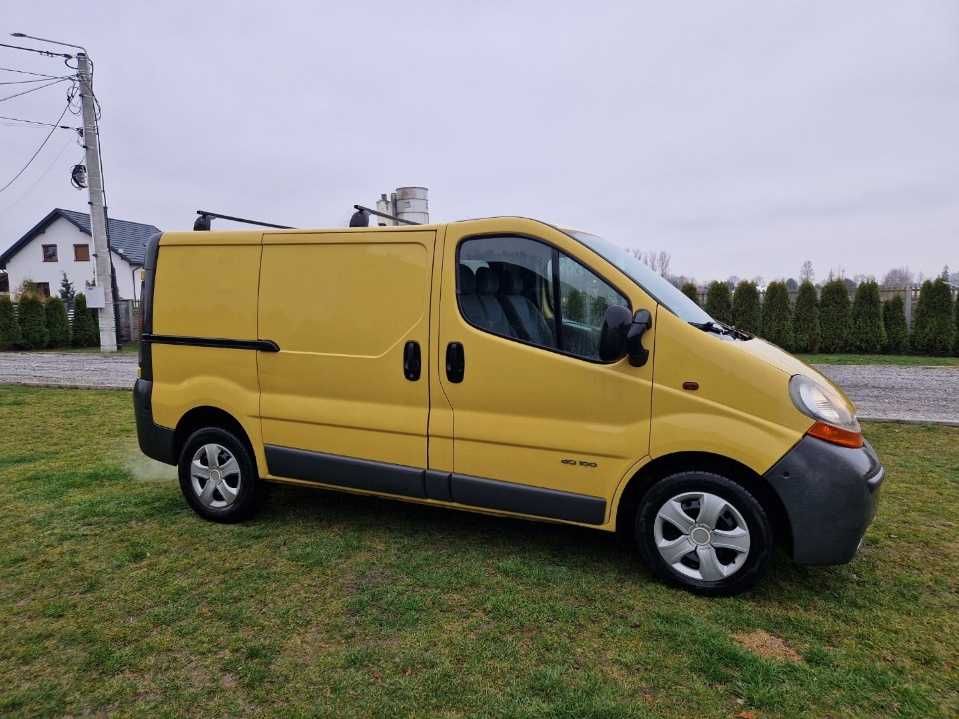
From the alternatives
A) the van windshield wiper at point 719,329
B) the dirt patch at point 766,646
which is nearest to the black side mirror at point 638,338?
the van windshield wiper at point 719,329

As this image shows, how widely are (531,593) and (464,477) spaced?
0.79 m

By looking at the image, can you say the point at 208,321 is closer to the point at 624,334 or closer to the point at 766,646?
the point at 624,334

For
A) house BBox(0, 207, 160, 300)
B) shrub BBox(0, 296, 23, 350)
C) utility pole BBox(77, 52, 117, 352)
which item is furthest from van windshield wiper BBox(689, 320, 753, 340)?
house BBox(0, 207, 160, 300)

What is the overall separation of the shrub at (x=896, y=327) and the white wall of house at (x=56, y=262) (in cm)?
4111

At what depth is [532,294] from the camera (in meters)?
3.62

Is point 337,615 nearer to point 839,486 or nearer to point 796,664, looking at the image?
point 796,664

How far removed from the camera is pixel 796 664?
276 cm

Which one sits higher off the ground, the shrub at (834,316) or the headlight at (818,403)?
the shrub at (834,316)

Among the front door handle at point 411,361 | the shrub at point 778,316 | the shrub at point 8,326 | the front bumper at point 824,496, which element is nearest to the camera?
the front bumper at point 824,496

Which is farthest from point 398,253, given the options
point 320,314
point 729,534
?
point 729,534

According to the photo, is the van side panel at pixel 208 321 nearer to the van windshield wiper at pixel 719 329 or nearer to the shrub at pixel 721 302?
the van windshield wiper at pixel 719 329

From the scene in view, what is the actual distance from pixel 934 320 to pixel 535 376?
55.8 ft

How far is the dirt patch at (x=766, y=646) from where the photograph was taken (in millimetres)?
2818

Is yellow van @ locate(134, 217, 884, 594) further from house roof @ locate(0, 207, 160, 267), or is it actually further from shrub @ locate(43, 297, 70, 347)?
house roof @ locate(0, 207, 160, 267)
